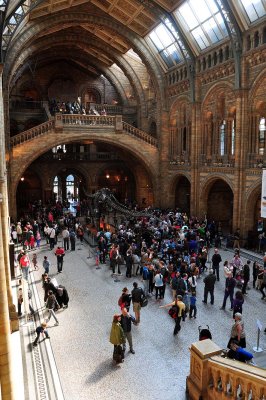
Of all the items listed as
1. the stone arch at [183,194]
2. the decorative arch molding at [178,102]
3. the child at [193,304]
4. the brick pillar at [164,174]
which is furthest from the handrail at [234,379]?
the stone arch at [183,194]

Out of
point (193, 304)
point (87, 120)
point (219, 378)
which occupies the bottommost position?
point (193, 304)

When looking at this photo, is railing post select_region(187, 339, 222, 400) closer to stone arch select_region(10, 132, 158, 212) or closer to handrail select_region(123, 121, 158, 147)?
stone arch select_region(10, 132, 158, 212)

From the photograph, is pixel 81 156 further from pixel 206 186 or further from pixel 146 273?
pixel 146 273

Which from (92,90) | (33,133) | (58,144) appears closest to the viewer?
(33,133)

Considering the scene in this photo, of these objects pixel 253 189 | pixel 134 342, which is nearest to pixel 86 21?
pixel 253 189

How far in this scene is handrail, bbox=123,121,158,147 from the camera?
2431 centimetres

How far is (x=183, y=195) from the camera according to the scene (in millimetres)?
26203

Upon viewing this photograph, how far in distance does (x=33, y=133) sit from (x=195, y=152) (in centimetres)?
1020

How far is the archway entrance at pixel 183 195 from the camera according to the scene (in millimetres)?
26000

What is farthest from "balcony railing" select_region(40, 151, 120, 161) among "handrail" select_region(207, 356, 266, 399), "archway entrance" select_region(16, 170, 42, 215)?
"handrail" select_region(207, 356, 266, 399)

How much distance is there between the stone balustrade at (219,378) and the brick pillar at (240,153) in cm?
1260

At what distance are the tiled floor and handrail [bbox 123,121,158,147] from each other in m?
14.1

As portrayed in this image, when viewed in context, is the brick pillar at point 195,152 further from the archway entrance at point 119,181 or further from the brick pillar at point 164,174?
the archway entrance at point 119,181

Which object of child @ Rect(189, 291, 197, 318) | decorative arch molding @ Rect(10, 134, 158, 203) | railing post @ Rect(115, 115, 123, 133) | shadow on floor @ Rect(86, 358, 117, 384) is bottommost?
shadow on floor @ Rect(86, 358, 117, 384)
